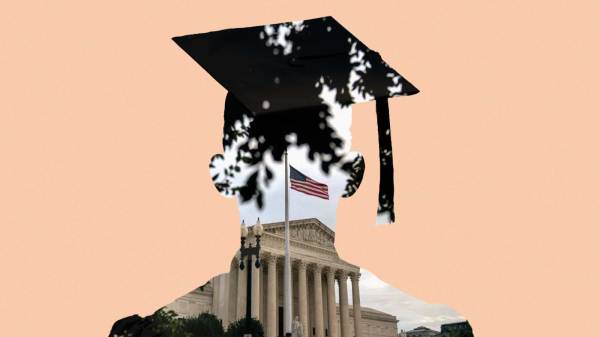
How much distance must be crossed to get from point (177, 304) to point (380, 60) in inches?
112

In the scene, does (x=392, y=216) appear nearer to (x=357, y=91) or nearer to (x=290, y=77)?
(x=357, y=91)

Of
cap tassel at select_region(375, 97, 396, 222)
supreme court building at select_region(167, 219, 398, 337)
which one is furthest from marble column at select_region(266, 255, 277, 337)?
cap tassel at select_region(375, 97, 396, 222)

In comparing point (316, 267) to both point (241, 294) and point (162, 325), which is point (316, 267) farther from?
point (162, 325)

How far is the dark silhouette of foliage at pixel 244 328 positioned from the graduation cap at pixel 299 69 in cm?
150

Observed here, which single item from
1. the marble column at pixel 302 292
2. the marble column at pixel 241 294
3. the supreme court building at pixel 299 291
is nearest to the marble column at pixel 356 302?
the supreme court building at pixel 299 291

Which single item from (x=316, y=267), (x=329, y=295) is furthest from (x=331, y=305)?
(x=316, y=267)

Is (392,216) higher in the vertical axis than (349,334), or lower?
higher

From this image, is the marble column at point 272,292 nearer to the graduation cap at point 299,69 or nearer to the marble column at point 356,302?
the marble column at point 356,302

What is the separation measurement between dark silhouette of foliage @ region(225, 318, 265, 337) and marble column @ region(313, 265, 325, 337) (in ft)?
1.72

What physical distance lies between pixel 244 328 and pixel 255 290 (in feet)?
1.12

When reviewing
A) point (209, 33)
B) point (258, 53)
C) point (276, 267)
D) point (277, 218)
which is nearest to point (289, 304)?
point (276, 267)

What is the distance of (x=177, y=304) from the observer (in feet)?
16.3

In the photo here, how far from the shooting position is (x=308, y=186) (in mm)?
4895

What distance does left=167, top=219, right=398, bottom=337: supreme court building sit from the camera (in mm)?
4879
